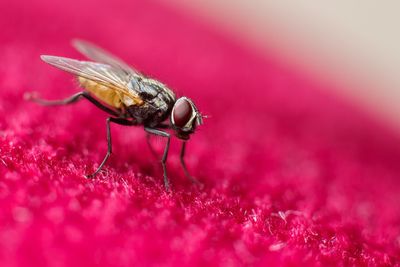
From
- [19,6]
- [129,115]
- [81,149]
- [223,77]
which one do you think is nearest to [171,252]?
[81,149]

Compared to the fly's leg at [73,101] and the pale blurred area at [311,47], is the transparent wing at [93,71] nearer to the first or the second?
the fly's leg at [73,101]

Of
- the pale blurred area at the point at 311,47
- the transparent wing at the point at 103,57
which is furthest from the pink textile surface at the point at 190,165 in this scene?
the pale blurred area at the point at 311,47

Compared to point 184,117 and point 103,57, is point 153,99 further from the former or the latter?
point 103,57

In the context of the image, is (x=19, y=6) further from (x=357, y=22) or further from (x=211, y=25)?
(x=357, y=22)

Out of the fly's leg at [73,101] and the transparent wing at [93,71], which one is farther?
the fly's leg at [73,101]

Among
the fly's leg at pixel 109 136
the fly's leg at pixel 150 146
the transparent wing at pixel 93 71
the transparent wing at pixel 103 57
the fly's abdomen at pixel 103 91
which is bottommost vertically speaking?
the fly's leg at pixel 150 146

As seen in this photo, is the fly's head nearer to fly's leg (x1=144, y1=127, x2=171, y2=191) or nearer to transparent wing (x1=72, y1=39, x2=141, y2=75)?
fly's leg (x1=144, y1=127, x2=171, y2=191)

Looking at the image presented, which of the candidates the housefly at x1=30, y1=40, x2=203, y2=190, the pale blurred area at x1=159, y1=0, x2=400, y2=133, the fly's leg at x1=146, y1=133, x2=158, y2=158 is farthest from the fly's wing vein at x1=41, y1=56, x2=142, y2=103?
the pale blurred area at x1=159, y1=0, x2=400, y2=133

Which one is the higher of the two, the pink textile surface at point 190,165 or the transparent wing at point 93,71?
the transparent wing at point 93,71

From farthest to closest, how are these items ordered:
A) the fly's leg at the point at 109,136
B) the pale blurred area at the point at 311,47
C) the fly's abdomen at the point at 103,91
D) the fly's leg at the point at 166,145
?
the pale blurred area at the point at 311,47 → the fly's abdomen at the point at 103,91 → the fly's leg at the point at 166,145 → the fly's leg at the point at 109,136

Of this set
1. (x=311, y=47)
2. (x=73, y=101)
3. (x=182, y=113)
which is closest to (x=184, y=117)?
(x=182, y=113)
